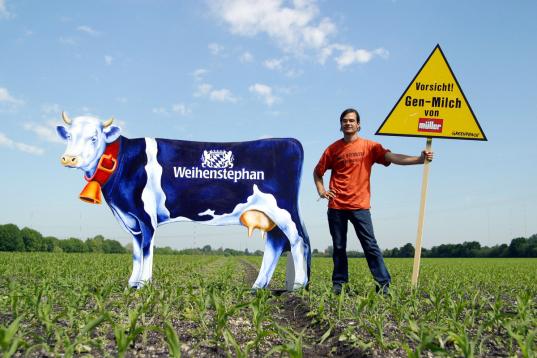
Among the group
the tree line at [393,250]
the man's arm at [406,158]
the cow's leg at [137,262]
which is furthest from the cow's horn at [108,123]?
the tree line at [393,250]

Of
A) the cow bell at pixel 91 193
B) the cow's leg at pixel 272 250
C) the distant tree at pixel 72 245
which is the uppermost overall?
the cow bell at pixel 91 193

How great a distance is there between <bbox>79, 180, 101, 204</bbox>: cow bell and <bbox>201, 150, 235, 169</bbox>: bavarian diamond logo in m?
1.59

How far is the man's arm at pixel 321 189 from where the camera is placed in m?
6.30

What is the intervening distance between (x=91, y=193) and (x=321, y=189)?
337cm

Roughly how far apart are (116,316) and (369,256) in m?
3.48

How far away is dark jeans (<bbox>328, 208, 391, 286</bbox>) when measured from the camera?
6211 mm

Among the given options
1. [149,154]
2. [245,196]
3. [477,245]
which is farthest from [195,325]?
[477,245]

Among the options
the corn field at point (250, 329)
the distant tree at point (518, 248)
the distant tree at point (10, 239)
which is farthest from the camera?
the distant tree at point (10, 239)

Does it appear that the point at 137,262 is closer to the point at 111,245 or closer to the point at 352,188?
the point at 352,188

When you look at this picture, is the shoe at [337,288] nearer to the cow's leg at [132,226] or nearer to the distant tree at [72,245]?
the cow's leg at [132,226]

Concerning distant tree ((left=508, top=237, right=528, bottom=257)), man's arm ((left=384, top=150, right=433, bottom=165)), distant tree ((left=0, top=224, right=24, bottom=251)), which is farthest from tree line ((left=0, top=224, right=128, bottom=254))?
man's arm ((left=384, top=150, right=433, bottom=165))

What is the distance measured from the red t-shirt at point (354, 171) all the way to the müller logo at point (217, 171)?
1.21m

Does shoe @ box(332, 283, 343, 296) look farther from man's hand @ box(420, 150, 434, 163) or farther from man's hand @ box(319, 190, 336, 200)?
man's hand @ box(420, 150, 434, 163)

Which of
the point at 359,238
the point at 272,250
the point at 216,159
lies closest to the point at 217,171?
the point at 216,159
